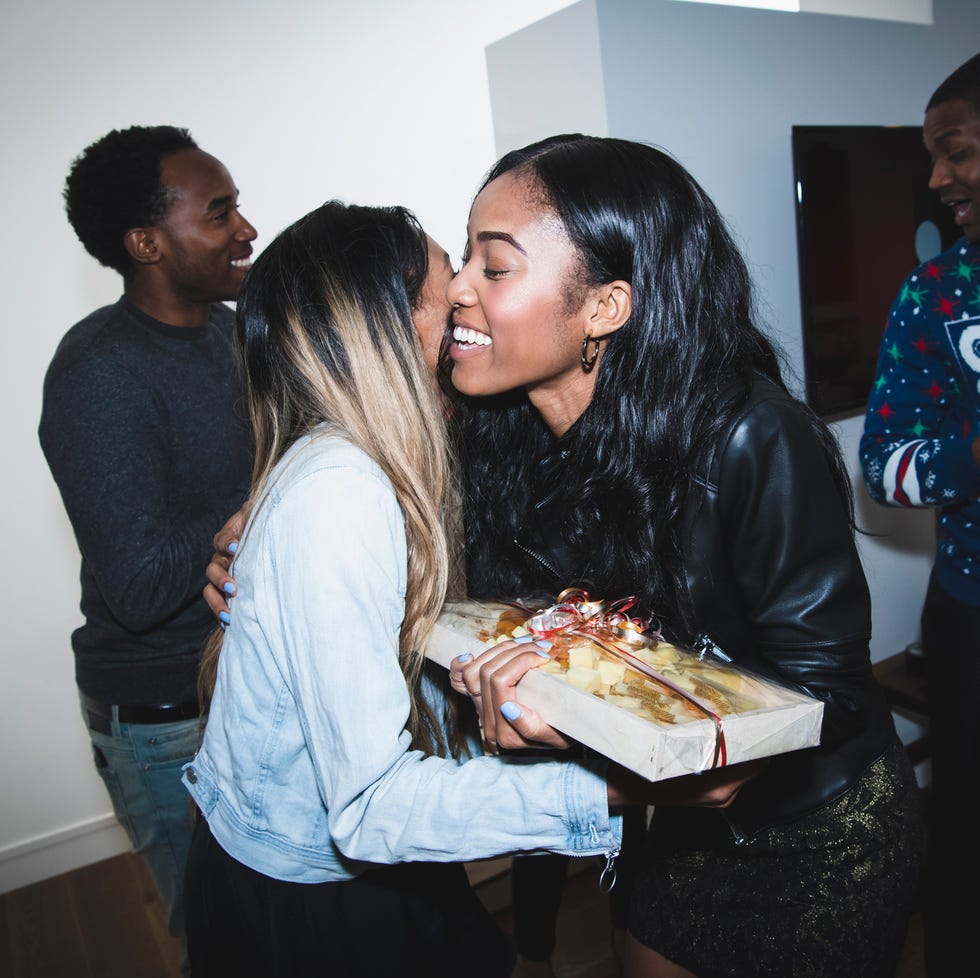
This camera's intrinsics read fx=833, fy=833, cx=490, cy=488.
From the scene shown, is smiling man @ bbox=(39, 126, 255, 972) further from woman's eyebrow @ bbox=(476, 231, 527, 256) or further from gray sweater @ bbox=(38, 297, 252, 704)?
woman's eyebrow @ bbox=(476, 231, 527, 256)

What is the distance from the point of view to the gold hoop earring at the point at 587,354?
1345 mm

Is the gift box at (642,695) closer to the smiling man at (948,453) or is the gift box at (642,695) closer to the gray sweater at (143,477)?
the gray sweater at (143,477)

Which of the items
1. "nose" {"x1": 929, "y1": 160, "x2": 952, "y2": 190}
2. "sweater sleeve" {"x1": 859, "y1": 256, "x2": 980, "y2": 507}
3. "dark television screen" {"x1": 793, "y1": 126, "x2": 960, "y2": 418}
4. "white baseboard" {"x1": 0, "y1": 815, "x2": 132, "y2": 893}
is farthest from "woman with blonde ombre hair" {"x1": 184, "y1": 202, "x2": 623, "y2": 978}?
"white baseboard" {"x1": 0, "y1": 815, "x2": 132, "y2": 893}

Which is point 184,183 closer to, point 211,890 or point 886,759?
point 211,890

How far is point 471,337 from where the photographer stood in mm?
1331

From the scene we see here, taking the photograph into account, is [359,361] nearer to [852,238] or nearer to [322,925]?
[322,925]

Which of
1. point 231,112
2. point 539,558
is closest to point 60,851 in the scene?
point 539,558

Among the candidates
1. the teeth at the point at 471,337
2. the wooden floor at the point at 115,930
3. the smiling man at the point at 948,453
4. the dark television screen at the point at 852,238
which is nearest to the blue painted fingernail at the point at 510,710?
the teeth at the point at 471,337

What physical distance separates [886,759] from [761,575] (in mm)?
409

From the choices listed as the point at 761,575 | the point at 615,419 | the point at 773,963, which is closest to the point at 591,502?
the point at 615,419

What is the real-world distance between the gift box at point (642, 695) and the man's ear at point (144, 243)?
119cm

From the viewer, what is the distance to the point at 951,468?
6.23 ft

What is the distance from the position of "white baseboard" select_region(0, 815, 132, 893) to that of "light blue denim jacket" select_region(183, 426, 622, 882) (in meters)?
2.44

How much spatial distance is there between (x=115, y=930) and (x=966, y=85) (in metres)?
3.40
